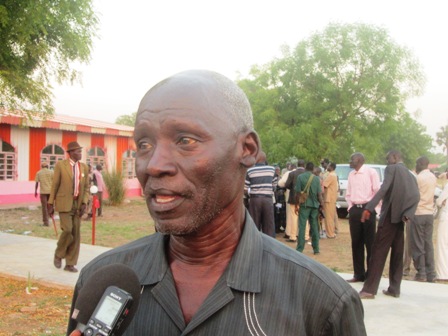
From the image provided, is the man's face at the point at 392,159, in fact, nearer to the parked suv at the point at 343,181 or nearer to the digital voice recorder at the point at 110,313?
the digital voice recorder at the point at 110,313

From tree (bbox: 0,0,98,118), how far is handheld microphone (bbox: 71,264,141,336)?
9.06m

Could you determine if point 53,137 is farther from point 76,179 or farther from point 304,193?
point 76,179

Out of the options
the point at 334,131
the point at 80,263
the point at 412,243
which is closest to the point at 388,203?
the point at 412,243

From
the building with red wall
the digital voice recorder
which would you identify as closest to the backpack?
the digital voice recorder

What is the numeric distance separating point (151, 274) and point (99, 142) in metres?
25.0

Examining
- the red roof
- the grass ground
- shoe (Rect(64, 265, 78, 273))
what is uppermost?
the red roof

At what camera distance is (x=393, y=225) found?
21.9ft

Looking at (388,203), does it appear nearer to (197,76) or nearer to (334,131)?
(197,76)

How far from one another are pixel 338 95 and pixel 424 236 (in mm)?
22721

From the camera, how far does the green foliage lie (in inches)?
822

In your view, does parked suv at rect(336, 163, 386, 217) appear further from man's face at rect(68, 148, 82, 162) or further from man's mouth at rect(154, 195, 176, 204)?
man's mouth at rect(154, 195, 176, 204)

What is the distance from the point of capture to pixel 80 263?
875 cm

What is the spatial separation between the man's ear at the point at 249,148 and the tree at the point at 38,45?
8.96 metres

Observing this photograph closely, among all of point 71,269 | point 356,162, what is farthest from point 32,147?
point 356,162
